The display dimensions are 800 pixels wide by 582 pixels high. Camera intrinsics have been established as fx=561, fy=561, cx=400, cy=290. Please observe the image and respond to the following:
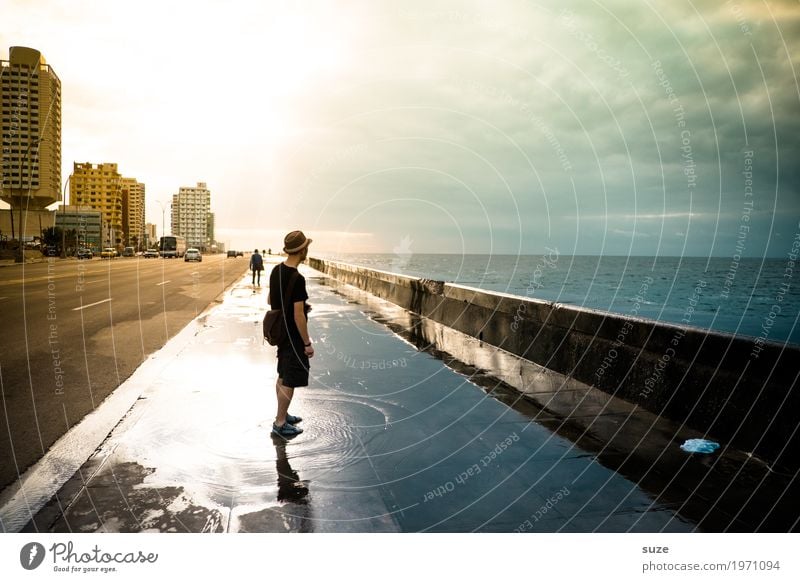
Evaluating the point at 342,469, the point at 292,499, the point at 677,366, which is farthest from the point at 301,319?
the point at 677,366

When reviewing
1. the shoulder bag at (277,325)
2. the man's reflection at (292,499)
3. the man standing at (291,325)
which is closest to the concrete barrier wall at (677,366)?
the man standing at (291,325)

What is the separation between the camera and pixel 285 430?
5312 mm

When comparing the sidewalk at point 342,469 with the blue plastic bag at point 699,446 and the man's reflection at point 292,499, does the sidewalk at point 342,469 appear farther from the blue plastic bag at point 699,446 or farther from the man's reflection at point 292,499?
the blue plastic bag at point 699,446

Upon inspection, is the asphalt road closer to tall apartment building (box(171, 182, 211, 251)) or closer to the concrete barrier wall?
the concrete barrier wall

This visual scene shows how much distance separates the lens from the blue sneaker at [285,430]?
5289 millimetres

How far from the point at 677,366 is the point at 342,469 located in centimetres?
330

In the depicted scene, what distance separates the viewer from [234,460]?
15.1ft

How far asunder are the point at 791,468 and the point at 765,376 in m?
0.70

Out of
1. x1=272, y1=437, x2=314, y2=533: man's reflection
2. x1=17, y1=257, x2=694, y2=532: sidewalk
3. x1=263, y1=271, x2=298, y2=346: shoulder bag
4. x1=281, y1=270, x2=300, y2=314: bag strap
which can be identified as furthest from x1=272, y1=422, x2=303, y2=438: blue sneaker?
x1=281, y1=270, x2=300, y2=314: bag strap

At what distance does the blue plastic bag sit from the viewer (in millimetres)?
4672

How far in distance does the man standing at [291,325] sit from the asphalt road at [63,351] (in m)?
2.10
